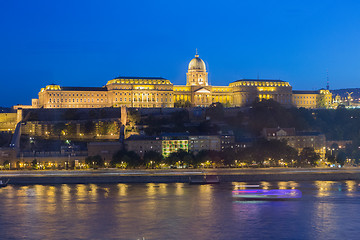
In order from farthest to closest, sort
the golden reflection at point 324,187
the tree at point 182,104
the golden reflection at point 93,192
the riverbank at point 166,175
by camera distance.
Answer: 1. the tree at point 182,104
2. the riverbank at point 166,175
3. the golden reflection at point 324,187
4. the golden reflection at point 93,192

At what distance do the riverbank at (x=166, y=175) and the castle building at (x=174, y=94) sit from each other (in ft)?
84.0

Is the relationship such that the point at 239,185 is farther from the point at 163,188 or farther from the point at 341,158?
the point at 341,158

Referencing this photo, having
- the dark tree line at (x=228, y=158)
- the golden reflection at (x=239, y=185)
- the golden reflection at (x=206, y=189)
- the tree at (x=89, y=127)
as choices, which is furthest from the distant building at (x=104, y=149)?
the golden reflection at (x=239, y=185)

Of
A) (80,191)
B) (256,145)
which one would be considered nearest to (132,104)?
(256,145)

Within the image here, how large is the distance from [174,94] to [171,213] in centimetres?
4180

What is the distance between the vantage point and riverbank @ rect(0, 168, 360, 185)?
105 ft

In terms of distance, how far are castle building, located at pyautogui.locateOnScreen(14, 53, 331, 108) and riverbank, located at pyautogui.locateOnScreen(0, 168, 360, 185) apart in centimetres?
2562

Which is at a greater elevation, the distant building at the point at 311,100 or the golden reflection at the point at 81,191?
the distant building at the point at 311,100

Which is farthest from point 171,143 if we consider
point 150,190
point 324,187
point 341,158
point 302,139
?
point 324,187

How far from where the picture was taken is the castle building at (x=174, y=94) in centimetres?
5900

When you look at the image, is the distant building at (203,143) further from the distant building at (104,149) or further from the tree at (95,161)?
the tree at (95,161)

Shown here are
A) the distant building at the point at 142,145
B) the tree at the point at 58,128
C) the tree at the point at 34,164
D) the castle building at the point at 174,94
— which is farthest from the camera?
the castle building at the point at 174,94

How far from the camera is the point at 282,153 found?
1471 inches

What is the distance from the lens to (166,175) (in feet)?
106
